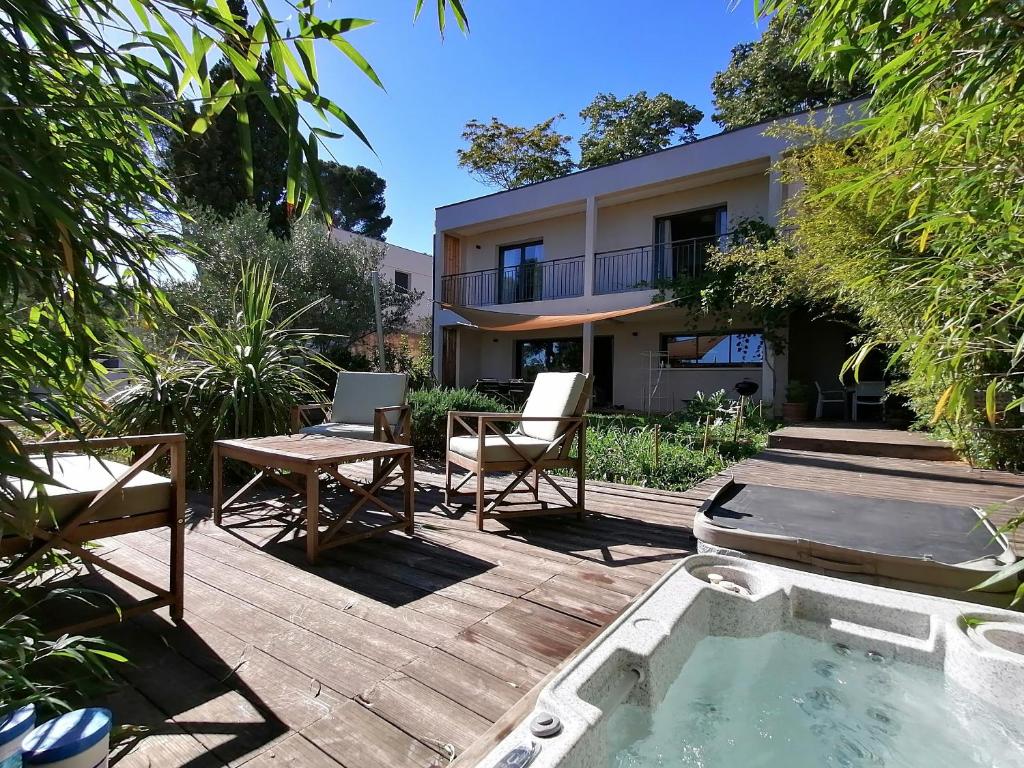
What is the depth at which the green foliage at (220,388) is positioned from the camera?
3766mm

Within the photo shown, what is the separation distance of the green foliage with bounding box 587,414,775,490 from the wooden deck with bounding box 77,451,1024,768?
1315 mm

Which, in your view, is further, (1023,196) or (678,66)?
(678,66)

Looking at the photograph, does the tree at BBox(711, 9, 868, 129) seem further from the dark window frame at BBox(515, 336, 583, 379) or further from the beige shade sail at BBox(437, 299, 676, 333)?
the beige shade sail at BBox(437, 299, 676, 333)

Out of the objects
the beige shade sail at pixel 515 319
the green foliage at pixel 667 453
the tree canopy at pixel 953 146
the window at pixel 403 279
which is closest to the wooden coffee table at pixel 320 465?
the tree canopy at pixel 953 146

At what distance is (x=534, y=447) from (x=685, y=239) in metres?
8.38

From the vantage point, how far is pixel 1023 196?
1.15 meters

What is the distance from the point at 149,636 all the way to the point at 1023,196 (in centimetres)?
288

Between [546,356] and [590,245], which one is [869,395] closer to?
[590,245]

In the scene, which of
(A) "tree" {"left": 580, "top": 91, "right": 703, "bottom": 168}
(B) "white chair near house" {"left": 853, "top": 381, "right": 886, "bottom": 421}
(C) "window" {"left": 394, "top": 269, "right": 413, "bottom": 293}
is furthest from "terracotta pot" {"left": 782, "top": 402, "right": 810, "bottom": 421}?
(C) "window" {"left": 394, "top": 269, "right": 413, "bottom": 293}

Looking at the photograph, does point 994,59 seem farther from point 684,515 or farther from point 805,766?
point 684,515

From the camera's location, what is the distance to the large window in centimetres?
1201

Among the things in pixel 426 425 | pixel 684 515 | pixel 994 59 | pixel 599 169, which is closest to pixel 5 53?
pixel 994 59

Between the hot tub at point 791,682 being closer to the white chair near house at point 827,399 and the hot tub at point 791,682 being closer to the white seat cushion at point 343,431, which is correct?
the white seat cushion at point 343,431

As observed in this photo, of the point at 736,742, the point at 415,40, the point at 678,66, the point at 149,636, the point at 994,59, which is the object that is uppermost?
the point at 678,66
